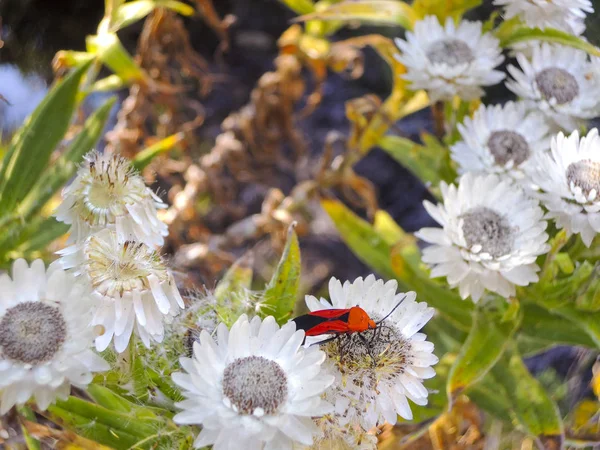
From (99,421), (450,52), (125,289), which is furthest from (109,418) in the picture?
(450,52)

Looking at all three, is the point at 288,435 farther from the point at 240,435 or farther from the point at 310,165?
the point at 310,165

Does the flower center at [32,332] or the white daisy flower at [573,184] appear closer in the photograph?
the flower center at [32,332]

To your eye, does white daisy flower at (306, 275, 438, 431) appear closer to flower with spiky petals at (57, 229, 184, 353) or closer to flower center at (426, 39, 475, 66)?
flower with spiky petals at (57, 229, 184, 353)

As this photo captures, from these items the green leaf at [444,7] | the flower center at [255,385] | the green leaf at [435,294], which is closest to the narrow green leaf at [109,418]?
the flower center at [255,385]

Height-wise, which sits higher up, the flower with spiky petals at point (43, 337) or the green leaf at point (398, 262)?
the flower with spiky petals at point (43, 337)

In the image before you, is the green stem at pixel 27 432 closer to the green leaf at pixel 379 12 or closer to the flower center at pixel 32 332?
the flower center at pixel 32 332

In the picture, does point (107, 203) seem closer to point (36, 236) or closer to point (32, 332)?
point (32, 332)

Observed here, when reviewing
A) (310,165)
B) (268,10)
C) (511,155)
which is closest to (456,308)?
(511,155)
